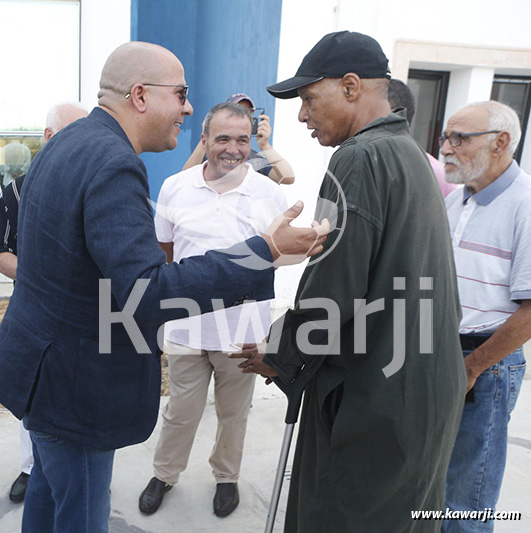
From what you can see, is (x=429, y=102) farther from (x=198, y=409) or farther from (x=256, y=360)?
(x=256, y=360)

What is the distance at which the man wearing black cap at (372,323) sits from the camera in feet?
4.84

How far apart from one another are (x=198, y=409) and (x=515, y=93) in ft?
17.4

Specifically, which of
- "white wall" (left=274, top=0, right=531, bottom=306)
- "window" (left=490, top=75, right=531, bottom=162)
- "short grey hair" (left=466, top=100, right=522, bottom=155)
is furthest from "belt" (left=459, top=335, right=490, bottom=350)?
"window" (left=490, top=75, right=531, bottom=162)

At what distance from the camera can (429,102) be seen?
604 cm

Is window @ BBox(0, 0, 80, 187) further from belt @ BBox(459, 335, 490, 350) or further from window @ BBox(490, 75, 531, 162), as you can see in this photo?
belt @ BBox(459, 335, 490, 350)

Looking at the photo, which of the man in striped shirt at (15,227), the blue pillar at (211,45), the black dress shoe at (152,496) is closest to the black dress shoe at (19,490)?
the man in striped shirt at (15,227)

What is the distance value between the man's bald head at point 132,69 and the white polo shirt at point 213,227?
1.15 meters

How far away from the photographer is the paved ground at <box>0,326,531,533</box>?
8.55ft

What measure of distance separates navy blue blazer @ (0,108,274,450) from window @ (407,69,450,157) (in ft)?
16.3

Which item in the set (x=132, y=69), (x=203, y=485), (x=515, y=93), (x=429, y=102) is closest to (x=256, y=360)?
(x=132, y=69)

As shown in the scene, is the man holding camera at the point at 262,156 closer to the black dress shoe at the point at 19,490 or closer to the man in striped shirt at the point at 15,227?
the man in striped shirt at the point at 15,227

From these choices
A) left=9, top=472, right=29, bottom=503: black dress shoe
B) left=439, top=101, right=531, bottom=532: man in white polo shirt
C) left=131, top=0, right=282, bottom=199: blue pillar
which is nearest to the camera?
left=439, top=101, right=531, bottom=532: man in white polo shirt

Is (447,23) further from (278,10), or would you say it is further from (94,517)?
(94,517)

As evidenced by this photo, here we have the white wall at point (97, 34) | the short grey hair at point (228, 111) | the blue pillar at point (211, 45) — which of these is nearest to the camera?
the short grey hair at point (228, 111)
